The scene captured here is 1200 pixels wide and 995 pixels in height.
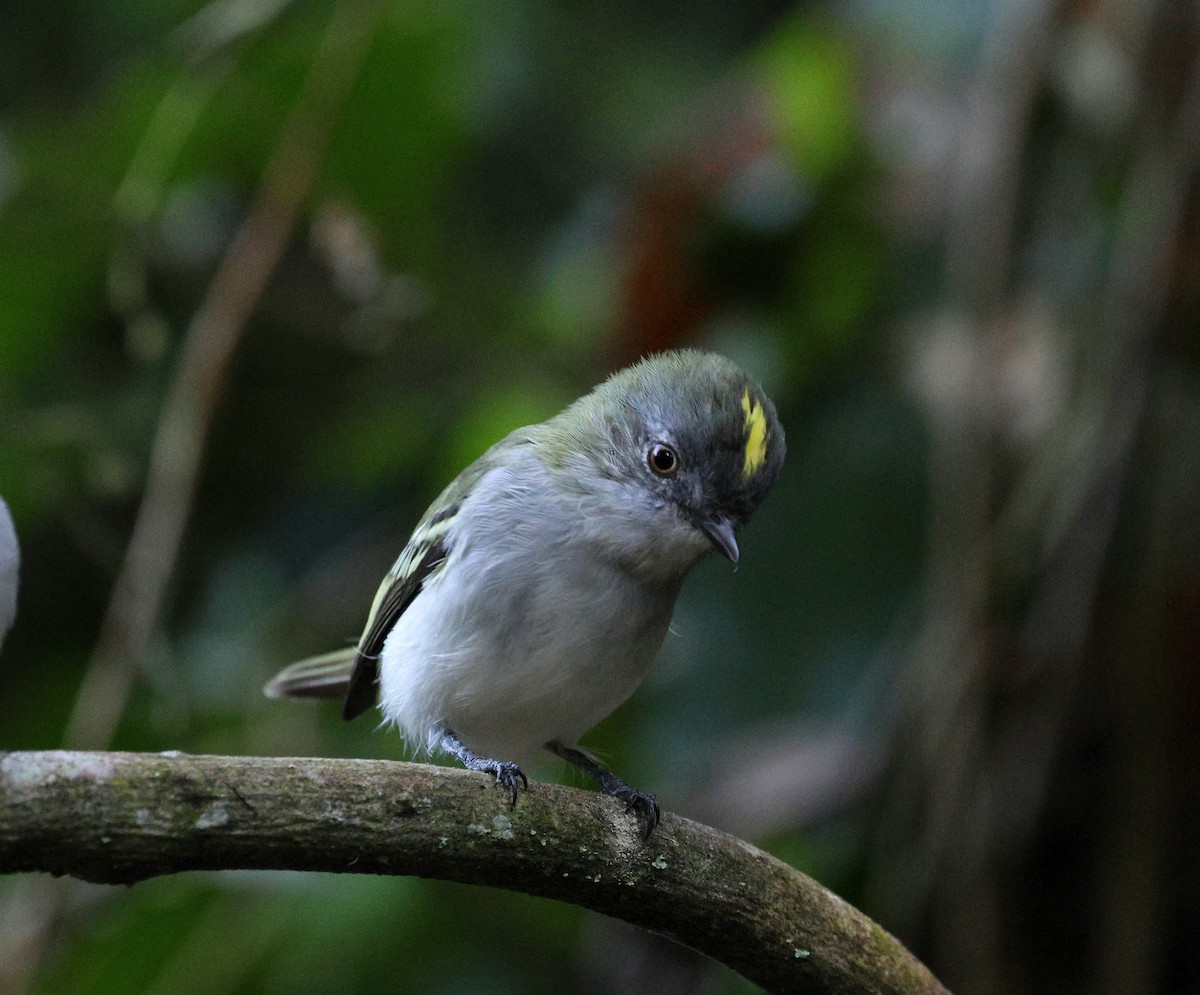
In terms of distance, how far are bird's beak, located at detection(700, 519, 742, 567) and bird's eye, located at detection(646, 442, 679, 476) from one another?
0.15 metres

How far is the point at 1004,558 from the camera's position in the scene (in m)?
3.95

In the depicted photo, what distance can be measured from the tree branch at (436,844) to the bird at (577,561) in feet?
1.59

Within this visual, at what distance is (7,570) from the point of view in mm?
1938

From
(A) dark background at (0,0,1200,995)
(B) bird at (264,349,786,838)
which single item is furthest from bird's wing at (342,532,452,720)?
(A) dark background at (0,0,1200,995)

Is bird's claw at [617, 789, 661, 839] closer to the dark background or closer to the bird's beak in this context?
the bird's beak

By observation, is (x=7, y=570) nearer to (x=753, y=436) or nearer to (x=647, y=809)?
(x=647, y=809)

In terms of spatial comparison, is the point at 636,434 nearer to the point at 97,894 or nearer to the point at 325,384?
the point at 97,894

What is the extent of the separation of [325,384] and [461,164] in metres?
1.05

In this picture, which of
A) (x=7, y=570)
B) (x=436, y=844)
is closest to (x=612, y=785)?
(x=436, y=844)

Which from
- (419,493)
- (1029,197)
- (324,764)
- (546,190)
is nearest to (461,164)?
(546,190)

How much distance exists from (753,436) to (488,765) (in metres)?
0.85

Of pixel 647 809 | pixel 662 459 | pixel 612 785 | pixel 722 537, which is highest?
pixel 662 459

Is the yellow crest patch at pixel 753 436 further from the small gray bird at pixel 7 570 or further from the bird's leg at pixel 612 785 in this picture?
the small gray bird at pixel 7 570

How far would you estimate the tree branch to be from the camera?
167cm
